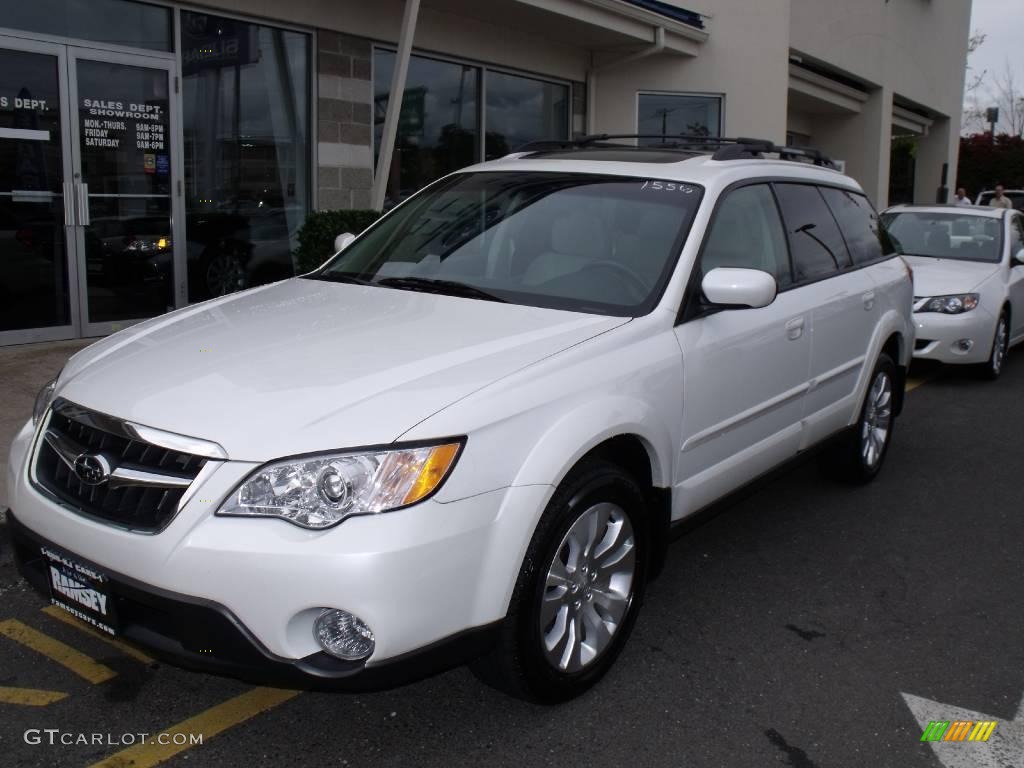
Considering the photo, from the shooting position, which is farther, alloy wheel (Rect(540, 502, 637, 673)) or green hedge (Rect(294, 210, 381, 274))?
green hedge (Rect(294, 210, 381, 274))

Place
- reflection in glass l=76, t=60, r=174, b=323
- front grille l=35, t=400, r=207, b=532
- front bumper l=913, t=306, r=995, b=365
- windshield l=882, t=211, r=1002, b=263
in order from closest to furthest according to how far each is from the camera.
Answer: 1. front grille l=35, t=400, r=207, b=532
2. reflection in glass l=76, t=60, r=174, b=323
3. front bumper l=913, t=306, r=995, b=365
4. windshield l=882, t=211, r=1002, b=263

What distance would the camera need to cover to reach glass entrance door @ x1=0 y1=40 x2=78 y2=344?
25.5ft

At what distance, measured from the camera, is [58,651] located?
3607 millimetres

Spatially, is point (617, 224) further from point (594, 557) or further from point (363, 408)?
point (363, 408)

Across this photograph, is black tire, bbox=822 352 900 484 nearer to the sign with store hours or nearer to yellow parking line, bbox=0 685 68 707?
yellow parking line, bbox=0 685 68 707

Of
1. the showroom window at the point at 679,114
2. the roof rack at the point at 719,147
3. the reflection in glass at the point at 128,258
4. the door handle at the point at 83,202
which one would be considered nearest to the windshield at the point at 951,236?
the roof rack at the point at 719,147

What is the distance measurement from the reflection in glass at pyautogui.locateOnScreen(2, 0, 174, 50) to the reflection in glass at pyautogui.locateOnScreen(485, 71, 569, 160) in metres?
4.47

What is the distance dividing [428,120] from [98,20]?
3.97m

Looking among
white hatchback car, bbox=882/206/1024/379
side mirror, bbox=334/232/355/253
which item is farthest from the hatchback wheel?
side mirror, bbox=334/232/355/253

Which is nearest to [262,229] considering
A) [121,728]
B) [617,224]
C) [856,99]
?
[617,224]

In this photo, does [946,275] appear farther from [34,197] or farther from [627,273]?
[34,197]

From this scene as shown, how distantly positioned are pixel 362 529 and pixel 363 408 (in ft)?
1.16

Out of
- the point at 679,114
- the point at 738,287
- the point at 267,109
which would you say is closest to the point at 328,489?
the point at 738,287

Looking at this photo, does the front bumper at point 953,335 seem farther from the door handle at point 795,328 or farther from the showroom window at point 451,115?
the showroom window at point 451,115
